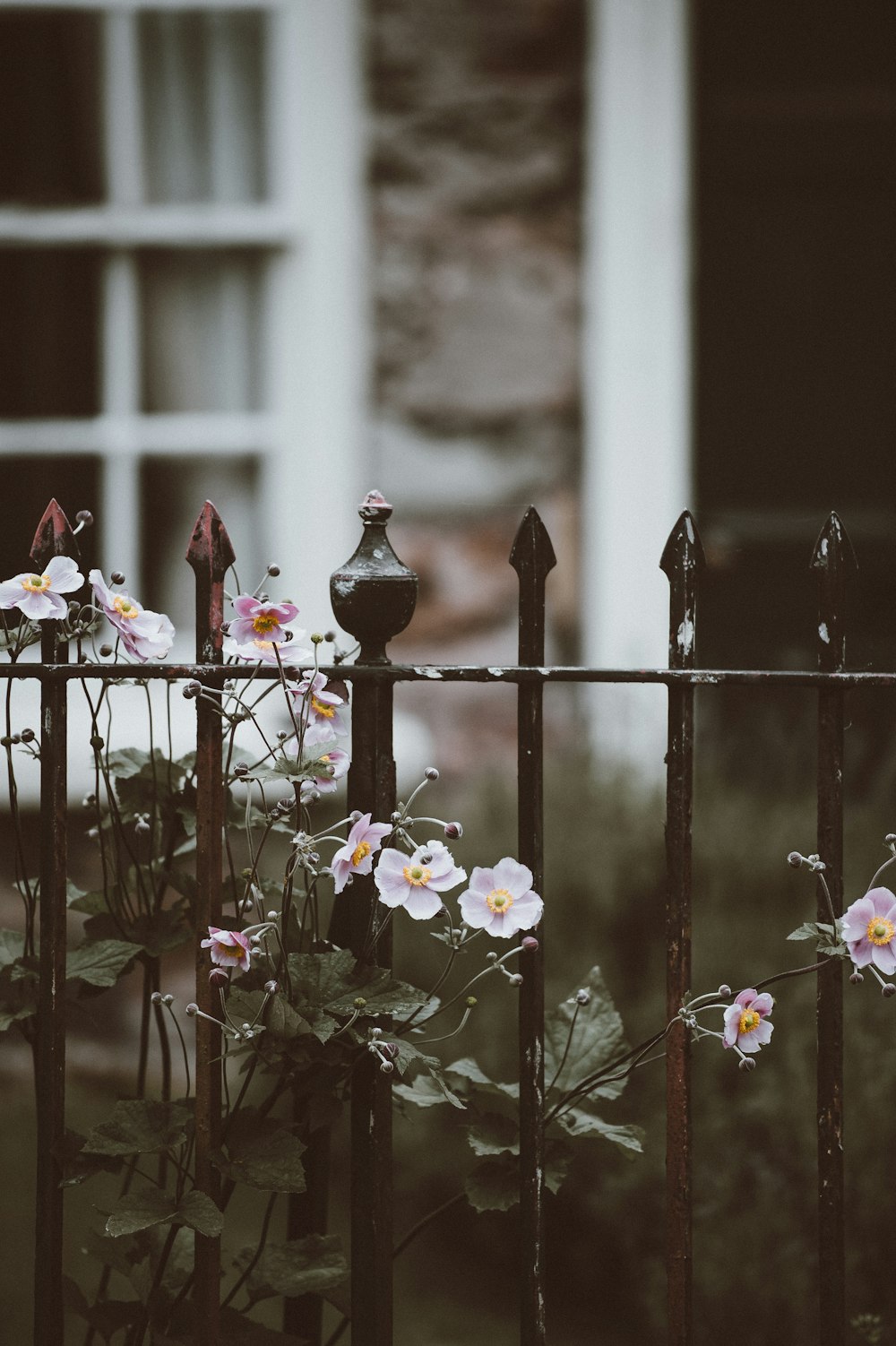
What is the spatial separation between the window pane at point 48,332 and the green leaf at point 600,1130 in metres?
2.53

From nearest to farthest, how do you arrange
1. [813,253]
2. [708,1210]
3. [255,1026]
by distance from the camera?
1. [255,1026]
2. [708,1210]
3. [813,253]

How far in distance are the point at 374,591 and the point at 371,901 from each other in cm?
30

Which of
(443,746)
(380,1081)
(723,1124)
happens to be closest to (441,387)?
(443,746)

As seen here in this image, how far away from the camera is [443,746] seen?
3.42 m

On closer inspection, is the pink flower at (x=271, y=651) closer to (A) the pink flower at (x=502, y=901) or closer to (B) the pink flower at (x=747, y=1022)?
(A) the pink flower at (x=502, y=901)

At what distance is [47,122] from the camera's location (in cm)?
337

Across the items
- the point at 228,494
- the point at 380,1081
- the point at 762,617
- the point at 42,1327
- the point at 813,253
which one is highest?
the point at 813,253

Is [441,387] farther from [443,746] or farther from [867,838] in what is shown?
[867,838]

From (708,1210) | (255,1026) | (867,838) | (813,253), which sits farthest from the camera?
(813,253)

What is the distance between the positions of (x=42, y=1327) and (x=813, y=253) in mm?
3155

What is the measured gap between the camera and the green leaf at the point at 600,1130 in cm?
130

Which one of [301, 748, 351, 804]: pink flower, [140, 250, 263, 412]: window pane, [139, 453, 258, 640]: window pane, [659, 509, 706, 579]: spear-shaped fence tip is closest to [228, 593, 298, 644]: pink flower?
[301, 748, 351, 804]: pink flower

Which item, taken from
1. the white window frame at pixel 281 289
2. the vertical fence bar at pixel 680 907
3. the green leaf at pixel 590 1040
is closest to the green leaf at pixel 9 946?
the green leaf at pixel 590 1040

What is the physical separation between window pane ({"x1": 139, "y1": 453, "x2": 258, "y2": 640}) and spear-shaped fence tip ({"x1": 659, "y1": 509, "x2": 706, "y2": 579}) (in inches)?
86.7
